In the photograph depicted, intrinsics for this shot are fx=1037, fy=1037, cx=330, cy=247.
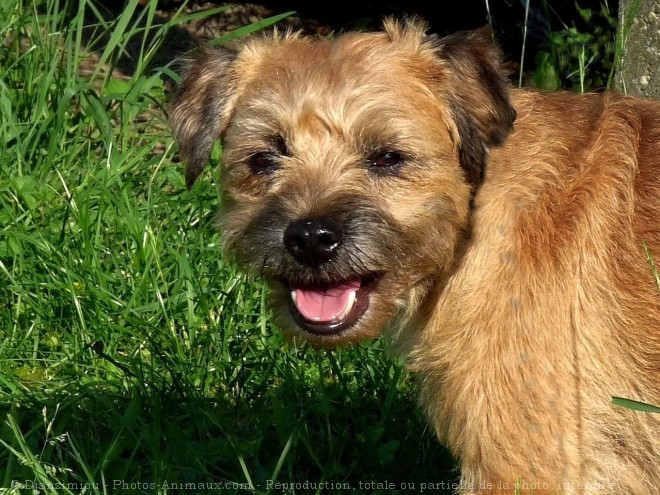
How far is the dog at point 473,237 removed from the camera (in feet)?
10.9

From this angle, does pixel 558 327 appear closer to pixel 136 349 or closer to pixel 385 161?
pixel 385 161

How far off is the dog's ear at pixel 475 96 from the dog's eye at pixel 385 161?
0.22 meters

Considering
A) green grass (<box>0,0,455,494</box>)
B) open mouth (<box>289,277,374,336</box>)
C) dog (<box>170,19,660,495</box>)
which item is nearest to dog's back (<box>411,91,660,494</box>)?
dog (<box>170,19,660,495</box>)

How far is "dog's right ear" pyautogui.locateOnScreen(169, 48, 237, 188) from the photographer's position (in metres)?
4.06

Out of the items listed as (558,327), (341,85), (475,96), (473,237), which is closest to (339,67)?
(341,85)

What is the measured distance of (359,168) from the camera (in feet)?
12.1

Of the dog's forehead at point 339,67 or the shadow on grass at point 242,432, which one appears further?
the shadow on grass at point 242,432

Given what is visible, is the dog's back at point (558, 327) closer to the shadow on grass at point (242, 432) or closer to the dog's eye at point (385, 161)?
the dog's eye at point (385, 161)

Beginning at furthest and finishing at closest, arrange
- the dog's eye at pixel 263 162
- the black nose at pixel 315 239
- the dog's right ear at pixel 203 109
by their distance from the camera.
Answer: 1. the dog's right ear at pixel 203 109
2. the dog's eye at pixel 263 162
3. the black nose at pixel 315 239

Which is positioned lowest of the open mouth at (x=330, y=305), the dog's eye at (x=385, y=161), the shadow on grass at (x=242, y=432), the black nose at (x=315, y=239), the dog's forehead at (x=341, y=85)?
the shadow on grass at (x=242, y=432)

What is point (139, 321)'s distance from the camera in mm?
4836

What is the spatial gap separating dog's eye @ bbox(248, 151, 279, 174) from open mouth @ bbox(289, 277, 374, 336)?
0.49 m

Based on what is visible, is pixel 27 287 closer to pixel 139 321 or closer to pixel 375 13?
pixel 139 321

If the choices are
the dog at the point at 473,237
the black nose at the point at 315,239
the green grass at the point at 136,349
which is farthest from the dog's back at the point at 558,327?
the green grass at the point at 136,349
